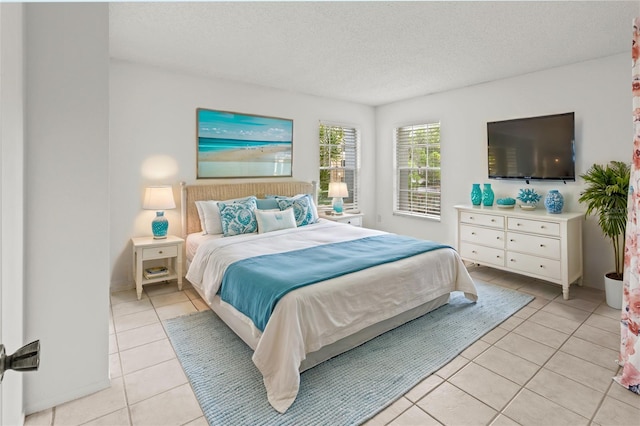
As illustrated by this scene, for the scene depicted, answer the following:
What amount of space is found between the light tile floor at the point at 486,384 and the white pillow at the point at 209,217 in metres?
1.07

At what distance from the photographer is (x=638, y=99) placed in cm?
211

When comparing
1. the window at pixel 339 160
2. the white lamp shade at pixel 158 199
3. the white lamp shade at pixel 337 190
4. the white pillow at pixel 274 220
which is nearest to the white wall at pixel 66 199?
the white lamp shade at pixel 158 199

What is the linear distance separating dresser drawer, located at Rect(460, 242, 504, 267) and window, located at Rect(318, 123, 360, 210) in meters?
2.15

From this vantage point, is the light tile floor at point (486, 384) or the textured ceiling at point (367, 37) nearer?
the light tile floor at point (486, 384)

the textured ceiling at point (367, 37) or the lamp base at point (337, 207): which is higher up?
the textured ceiling at point (367, 37)

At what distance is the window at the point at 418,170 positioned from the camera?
17.5 ft

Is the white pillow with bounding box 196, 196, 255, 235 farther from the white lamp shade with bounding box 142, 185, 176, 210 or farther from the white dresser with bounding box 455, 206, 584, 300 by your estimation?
the white dresser with bounding box 455, 206, 584, 300

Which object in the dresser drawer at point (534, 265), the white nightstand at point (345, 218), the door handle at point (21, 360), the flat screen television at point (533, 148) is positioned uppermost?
the flat screen television at point (533, 148)

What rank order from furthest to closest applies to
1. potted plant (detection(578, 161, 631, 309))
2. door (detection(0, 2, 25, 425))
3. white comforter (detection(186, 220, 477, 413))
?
potted plant (detection(578, 161, 631, 309)), white comforter (detection(186, 220, 477, 413)), door (detection(0, 2, 25, 425))

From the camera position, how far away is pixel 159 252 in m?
3.61

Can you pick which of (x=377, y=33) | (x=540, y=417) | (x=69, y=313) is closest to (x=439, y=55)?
(x=377, y=33)

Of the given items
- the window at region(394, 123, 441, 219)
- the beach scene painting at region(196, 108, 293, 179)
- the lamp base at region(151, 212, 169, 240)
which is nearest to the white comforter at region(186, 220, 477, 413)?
the lamp base at region(151, 212, 169, 240)

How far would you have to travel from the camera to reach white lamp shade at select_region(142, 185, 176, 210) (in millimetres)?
3662

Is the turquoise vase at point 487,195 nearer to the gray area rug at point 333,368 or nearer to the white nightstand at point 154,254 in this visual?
the gray area rug at point 333,368
